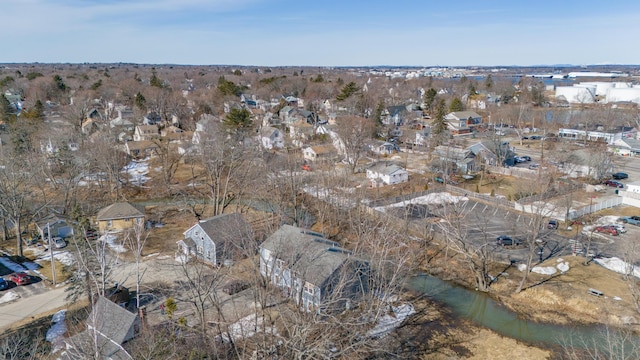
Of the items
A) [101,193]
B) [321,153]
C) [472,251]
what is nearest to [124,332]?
[472,251]

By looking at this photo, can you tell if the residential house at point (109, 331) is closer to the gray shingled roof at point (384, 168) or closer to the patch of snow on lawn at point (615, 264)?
the patch of snow on lawn at point (615, 264)

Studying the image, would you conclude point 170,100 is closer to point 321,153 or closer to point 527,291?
point 321,153

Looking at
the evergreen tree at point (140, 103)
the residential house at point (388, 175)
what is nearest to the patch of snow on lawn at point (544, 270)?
the residential house at point (388, 175)

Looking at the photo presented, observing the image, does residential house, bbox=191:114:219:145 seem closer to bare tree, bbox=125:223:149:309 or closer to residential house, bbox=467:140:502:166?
bare tree, bbox=125:223:149:309

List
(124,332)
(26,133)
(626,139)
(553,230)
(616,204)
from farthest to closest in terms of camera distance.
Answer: (626,139)
(26,133)
(616,204)
(553,230)
(124,332)

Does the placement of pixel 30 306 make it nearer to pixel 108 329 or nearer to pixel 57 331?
pixel 57 331

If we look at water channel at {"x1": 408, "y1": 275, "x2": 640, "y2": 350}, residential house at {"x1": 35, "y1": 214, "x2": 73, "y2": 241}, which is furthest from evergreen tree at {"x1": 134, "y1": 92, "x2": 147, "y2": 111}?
water channel at {"x1": 408, "y1": 275, "x2": 640, "y2": 350}
